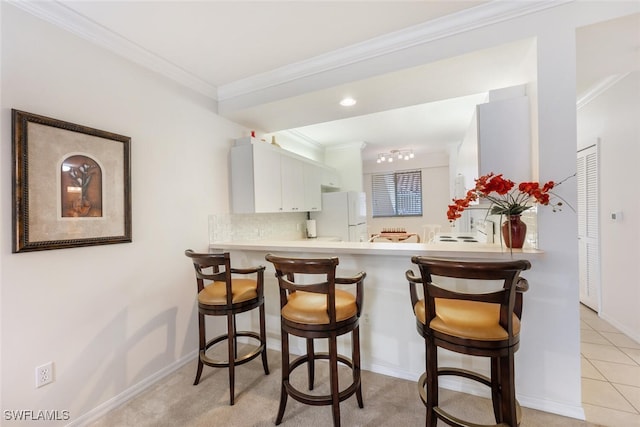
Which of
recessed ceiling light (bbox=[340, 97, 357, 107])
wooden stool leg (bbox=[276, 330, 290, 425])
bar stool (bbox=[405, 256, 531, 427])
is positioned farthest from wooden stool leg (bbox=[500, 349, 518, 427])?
recessed ceiling light (bbox=[340, 97, 357, 107])

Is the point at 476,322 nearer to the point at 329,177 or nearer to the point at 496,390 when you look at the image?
the point at 496,390

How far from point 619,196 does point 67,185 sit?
15.2 feet

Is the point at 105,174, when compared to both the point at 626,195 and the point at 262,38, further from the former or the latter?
the point at 626,195


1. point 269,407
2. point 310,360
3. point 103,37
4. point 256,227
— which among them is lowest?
point 269,407

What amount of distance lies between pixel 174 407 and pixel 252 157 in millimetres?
2140

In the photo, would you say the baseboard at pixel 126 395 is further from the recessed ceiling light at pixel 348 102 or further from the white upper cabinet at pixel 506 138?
the white upper cabinet at pixel 506 138

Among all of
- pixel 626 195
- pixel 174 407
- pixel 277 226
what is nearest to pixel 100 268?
pixel 174 407

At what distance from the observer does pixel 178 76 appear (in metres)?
2.29

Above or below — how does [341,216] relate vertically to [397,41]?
below

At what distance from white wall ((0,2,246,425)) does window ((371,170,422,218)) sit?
17.0 ft

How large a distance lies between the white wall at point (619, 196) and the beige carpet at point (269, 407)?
1.91 m

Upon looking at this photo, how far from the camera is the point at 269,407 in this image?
1.77 metres

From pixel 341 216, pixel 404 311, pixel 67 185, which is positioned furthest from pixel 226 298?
pixel 341 216

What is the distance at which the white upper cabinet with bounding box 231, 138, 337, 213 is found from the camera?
9.16 feet
